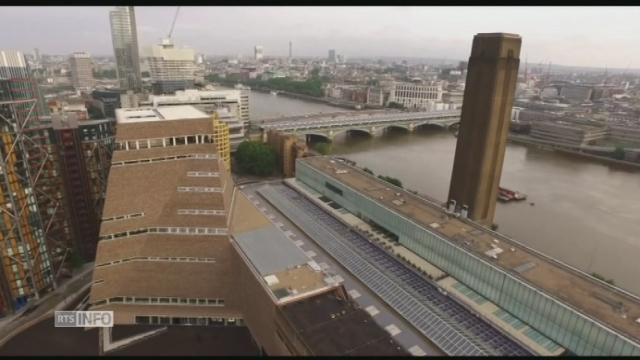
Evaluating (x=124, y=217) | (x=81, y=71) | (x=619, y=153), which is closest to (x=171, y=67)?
(x=81, y=71)

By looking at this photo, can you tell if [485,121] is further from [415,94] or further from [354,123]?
[415,94]

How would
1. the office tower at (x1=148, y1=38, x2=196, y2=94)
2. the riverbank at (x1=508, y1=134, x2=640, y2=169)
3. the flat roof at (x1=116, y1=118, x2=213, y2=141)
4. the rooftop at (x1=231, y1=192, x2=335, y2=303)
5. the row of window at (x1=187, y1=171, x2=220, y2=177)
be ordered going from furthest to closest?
the office tower at (x1=148, y1=38, x2=196, y2=94), the riverbank at (x1=508, y1=134, x2=640, y2=169), the row of window at (x1=187, y1=171, x2=220, y2=177), the flat roof at (x1=116, y1=118, x2=213, y2=141), the rooftop at (x1=231, y1=192, x2=335, y2=303)

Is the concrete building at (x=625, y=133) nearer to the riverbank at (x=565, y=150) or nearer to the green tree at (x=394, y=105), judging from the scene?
the riverbank at (x=565, y=150)

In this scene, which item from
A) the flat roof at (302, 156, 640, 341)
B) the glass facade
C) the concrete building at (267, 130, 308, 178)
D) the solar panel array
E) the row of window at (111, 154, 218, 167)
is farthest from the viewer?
the concrete building at (267, 130, 308, 178)

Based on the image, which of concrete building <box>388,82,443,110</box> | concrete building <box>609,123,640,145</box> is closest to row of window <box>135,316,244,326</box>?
concrete building <box>609,123,640,145</box>

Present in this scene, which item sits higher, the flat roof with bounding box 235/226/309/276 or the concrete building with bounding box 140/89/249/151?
the concrete building with bounding box 140/89/249/151

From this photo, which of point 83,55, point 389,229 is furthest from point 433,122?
point 83,55

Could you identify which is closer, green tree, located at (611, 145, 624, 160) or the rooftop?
the rooftop

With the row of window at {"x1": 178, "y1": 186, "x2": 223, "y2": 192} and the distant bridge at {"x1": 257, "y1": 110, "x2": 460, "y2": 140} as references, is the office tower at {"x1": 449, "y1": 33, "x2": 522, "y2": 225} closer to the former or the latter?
the row of window at {"x1": 178, "y1": 186, "x2": 223, "y2": 192}
